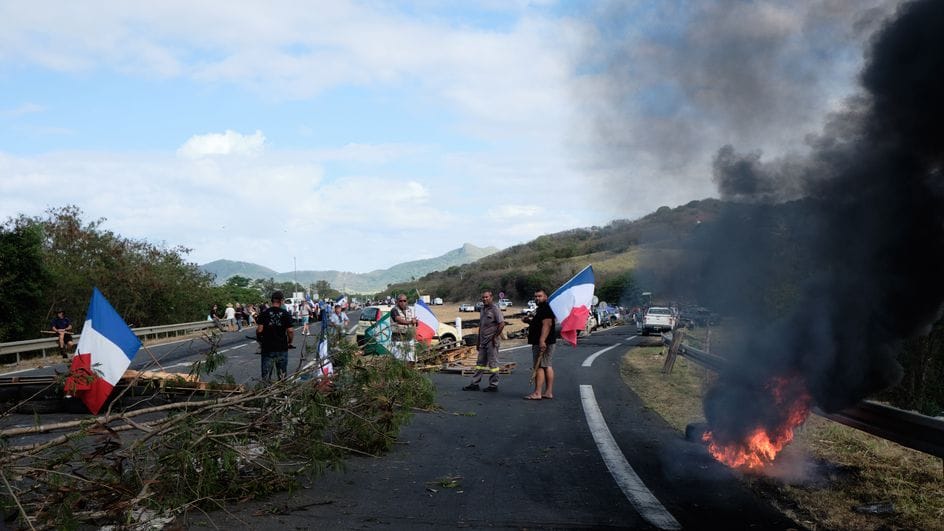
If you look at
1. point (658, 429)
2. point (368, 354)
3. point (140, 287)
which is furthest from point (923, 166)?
point (140, 287)

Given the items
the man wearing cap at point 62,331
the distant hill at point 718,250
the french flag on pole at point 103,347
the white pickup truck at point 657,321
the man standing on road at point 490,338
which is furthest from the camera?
the white pickup truck at point 657,321

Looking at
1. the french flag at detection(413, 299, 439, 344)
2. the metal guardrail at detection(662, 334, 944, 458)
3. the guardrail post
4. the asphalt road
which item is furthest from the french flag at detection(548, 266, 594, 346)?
the metal guardrail at detection(662, 334, 944, 458)

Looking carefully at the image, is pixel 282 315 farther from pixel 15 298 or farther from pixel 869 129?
pixel 15 298

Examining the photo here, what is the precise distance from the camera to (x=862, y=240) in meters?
6.59

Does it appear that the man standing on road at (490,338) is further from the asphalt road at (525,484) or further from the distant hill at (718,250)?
the asphalt road at (525,484)

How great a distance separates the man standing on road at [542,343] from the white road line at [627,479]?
1826 millimetres

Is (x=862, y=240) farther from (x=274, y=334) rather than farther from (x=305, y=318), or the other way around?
(x=305, y=318)

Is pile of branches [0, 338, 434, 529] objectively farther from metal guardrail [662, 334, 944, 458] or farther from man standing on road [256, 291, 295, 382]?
metal guardrail [662, 334, 944, 458]

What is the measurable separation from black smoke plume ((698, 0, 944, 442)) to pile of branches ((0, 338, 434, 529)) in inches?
143

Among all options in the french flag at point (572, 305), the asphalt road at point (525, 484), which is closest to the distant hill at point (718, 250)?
the asphalt road at point (525, 484)

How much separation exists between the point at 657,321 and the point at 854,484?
3477 cm

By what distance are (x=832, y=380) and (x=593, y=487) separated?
2.35m

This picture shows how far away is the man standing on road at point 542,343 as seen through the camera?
1264 cm

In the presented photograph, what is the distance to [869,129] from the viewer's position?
6.54 metres
